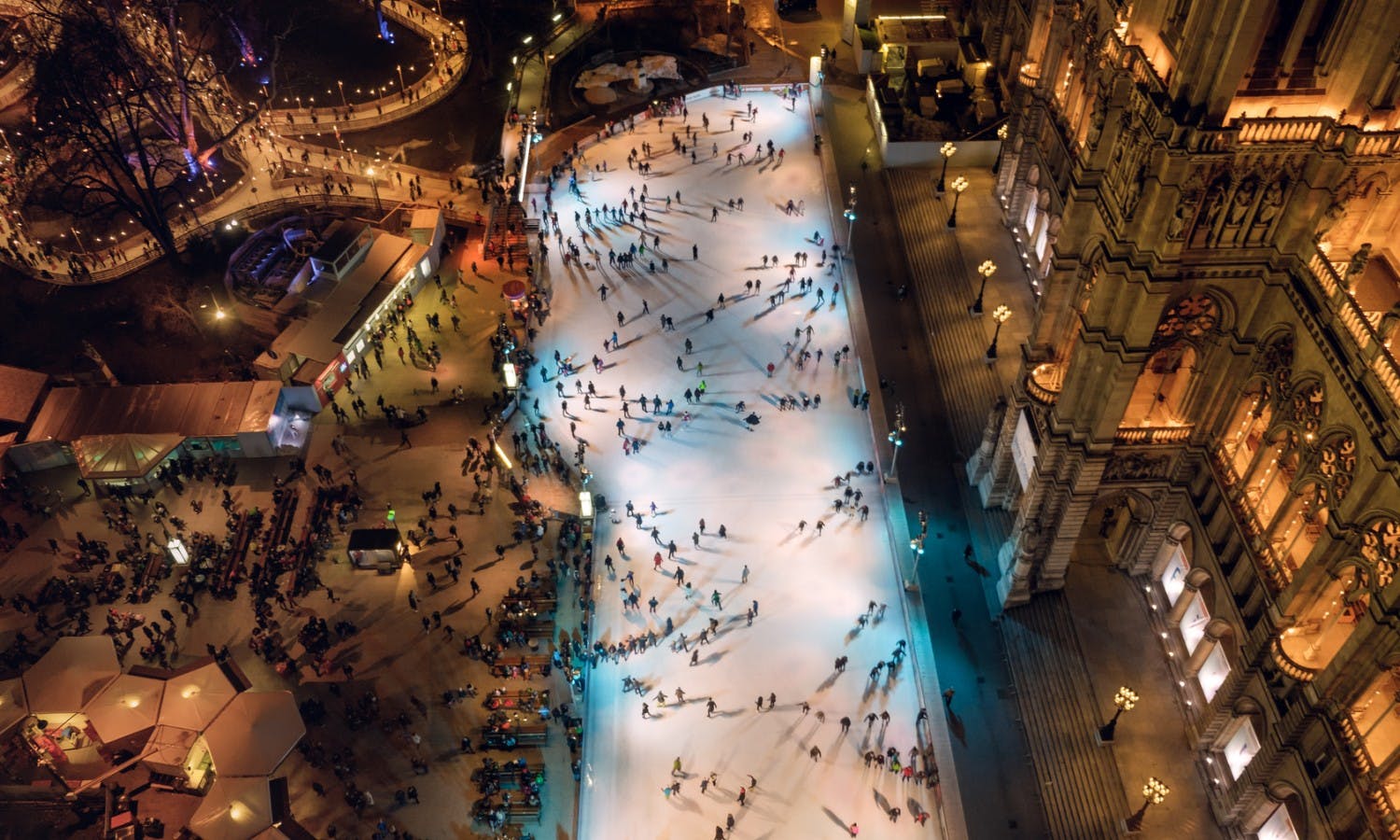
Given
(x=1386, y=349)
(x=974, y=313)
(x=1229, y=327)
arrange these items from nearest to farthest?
1. (x=1386, y=349)
2. (x=1229, y=327)
3. (x=974, y=313)

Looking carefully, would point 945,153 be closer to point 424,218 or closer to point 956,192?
point 956,192

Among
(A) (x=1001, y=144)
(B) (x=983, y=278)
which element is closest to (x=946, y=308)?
(B) (x=983, y=278)

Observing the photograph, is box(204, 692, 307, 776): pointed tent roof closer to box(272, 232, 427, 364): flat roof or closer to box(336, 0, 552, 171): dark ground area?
box(272, 232, 427, 364): flat roof

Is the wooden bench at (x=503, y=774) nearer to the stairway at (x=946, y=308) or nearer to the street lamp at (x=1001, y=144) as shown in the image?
the stairway at (x=946, y=308)

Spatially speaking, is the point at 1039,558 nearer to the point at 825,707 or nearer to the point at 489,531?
the point at 825,707

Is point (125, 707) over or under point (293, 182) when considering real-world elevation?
under

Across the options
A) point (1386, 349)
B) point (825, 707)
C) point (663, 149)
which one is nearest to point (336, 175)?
point (663, 149)
